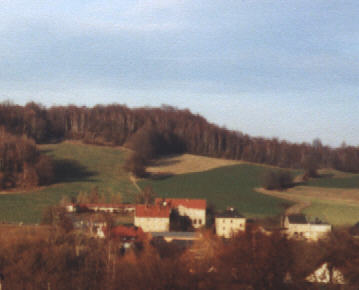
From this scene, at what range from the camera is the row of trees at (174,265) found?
15.0m

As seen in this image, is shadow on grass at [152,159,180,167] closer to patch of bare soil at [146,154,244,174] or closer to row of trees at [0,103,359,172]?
patch of bare soil at [146,154,244,174]

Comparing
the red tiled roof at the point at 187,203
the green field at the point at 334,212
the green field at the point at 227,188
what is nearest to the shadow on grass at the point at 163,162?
the green field at the point at 227,188

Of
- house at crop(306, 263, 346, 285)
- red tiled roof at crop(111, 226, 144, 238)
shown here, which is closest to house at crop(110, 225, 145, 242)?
red tiled roof at crop(111, 226, 144, 238)

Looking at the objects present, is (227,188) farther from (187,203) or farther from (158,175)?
(187,203)

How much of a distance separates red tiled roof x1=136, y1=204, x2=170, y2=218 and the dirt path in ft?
33.1

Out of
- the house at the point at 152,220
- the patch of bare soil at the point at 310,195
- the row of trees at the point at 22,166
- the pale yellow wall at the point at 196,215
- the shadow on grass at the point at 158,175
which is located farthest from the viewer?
the shadow on grass at the point at 158,175

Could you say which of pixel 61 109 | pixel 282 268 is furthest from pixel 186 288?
pixel 61 109

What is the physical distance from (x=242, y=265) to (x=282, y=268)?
1.19m

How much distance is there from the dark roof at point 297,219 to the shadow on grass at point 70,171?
25962mm

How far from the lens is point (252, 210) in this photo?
139 feet

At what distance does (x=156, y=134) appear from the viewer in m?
73.8

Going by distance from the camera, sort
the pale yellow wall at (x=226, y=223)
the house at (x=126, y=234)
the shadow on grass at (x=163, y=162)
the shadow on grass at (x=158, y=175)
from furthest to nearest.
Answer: the shadow on grass at (x=163, y=162), the shadow on grass at (x=158, y=175), the pale yellow wall at (x=226, y=223), the house at (x=126, y=234)

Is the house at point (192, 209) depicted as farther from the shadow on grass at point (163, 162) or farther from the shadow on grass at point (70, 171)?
the shadow on grass at point (163, 162)

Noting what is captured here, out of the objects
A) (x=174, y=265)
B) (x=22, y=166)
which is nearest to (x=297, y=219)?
(x=174, y=265)
